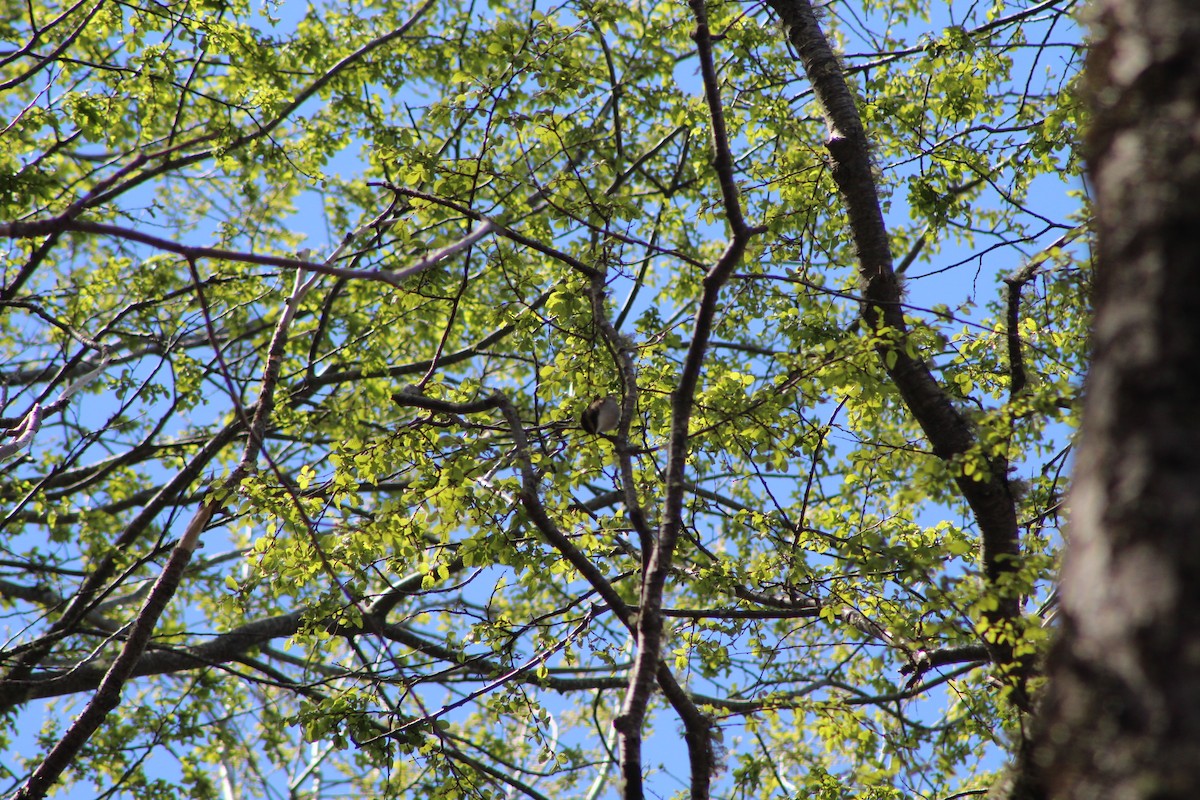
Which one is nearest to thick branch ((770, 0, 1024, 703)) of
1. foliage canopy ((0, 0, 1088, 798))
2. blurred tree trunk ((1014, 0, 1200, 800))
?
foliage canopy ((0, 0, 1088, 798))

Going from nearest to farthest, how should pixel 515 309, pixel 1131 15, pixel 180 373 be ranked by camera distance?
1. pixel 1131 15
2. pixel 515 309
3. pixel 180 373

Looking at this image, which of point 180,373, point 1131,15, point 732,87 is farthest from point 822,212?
point 180,373

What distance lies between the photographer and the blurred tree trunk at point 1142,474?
3.51 feet

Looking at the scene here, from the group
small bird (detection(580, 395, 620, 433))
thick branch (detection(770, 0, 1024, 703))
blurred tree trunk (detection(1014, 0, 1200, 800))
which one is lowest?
blurred tree trunk (detection(1014, 0, 1200, 800))

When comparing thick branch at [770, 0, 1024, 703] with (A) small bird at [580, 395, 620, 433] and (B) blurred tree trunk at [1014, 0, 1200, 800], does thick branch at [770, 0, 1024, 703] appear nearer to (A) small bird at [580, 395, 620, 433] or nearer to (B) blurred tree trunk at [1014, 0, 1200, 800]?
(A) small bird at [580, 395, 620, 433]

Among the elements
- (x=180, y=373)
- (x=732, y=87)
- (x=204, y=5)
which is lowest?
(x=180, y=373)

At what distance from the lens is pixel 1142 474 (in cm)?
112

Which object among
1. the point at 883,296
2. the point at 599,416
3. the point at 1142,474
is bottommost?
the point at 1142,474

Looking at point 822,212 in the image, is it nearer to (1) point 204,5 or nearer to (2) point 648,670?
(2) point 648,670

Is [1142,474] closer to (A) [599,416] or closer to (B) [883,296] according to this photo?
(A) [599,416]

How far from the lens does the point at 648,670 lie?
2.57 m

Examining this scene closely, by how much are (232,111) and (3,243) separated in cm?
231

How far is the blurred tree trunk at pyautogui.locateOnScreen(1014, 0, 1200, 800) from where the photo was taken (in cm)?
107

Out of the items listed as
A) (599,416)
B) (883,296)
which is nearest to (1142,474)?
(599,416)
